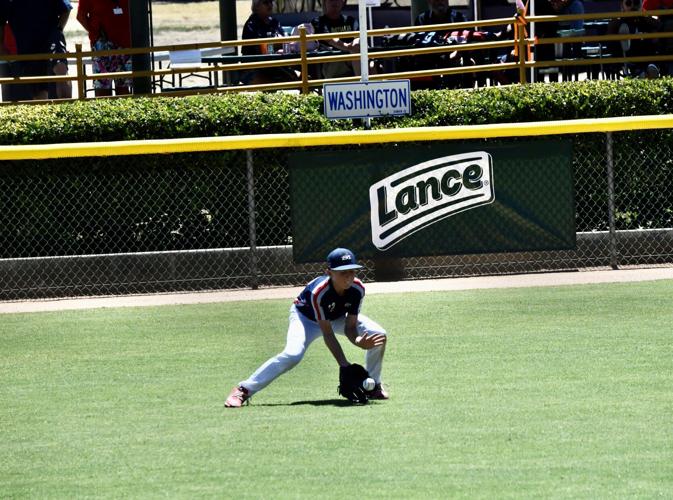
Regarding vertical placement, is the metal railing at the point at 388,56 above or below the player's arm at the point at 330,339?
above

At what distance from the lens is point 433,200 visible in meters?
14.8

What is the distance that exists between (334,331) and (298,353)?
0.38 m

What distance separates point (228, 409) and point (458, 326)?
11.9 ft

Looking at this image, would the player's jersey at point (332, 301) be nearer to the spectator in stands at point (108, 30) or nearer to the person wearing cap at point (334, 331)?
the person wearing cap at point (334, 331)

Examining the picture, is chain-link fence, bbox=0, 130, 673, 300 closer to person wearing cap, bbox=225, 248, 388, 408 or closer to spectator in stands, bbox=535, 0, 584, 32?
spectator in stands, bbox=535, 0, 584, 32

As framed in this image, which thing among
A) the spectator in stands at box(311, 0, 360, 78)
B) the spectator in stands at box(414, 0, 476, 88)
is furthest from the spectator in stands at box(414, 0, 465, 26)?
the spectator in stands at box(311, 0, 360, 78)

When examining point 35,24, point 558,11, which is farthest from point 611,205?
point 35,24

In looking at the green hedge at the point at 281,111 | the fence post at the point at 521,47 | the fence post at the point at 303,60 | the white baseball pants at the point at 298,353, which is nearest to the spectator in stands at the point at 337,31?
Answer: the fence post at the point at 303,60

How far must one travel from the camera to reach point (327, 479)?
676cm

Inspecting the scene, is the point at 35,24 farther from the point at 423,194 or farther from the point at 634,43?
the point at 634,43

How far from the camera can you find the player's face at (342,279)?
862cm

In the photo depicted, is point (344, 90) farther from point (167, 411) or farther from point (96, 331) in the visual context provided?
point (167, 411)

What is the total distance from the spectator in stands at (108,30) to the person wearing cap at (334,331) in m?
11.2

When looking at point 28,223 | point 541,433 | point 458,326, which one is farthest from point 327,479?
point 28,223
